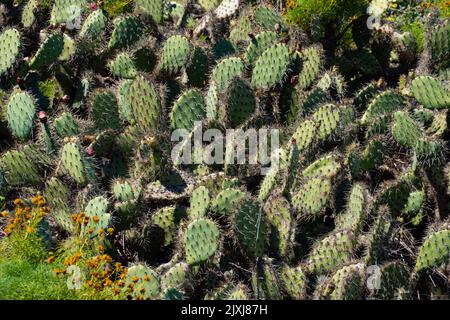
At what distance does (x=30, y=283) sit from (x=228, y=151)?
1.75m

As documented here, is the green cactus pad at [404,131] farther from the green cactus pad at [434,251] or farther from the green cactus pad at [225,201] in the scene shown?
the green cactus pad at [225,201]

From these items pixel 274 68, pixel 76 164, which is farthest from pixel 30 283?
pixel 274 68

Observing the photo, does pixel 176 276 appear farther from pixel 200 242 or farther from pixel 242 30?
pixel 242 30

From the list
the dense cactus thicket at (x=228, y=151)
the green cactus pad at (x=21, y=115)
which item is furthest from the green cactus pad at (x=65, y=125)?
the green cactus pad at (x=21, y=115)

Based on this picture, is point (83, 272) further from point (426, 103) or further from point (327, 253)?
point (426, 103)

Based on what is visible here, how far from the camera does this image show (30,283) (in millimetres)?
5363

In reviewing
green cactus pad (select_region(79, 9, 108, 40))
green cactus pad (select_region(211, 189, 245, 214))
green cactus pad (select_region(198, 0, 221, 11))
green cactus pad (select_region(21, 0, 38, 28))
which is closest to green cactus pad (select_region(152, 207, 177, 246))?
green cactus pad (select_region(211, 189, 245, 214))

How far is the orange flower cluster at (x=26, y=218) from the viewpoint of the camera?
5629 millimetres

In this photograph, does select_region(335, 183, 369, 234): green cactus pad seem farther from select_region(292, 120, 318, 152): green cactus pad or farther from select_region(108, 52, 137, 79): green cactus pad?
select_region(108, 52, 137, 79): green cactus pad

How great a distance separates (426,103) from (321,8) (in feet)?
4.37

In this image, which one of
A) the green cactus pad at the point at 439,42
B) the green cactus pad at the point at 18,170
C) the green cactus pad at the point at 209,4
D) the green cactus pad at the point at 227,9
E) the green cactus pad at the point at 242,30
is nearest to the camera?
the green cactus pad at the point at 18,170

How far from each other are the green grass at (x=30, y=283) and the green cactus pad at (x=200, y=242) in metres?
0.81

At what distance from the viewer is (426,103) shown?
7.21 m

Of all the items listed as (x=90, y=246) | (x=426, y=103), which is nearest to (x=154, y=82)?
(x=90, y=246)
